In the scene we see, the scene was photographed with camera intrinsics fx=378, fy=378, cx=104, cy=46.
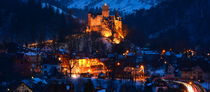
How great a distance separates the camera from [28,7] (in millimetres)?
139375

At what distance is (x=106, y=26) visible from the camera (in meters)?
97.6

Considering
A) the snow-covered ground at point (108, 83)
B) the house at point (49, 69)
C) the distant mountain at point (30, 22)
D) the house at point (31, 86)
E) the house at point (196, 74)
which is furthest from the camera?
the distant mountain at point (30, 22)

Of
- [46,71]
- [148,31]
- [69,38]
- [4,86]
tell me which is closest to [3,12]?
[69,38]

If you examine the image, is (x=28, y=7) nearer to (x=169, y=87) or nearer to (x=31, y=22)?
(x=31, y=22)

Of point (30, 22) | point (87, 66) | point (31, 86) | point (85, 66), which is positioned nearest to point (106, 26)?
point (87, 66)

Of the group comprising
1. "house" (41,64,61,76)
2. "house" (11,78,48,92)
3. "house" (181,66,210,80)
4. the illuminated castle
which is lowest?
"house" (11,78,48,92)

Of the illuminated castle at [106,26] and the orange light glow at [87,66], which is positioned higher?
the illuminated castle at [106,26]

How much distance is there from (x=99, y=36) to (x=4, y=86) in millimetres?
46003

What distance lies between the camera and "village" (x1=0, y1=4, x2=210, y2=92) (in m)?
46.7

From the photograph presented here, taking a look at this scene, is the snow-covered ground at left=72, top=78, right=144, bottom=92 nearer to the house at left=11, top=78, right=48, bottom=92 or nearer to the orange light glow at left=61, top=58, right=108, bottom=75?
the house at left=11, top=78, right=48, bottom=92

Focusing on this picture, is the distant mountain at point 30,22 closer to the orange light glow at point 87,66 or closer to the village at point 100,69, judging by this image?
the village at point 100,69

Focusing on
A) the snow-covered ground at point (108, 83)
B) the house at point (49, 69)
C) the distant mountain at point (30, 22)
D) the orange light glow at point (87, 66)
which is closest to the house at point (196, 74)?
the orange light glow at point (87, 66)

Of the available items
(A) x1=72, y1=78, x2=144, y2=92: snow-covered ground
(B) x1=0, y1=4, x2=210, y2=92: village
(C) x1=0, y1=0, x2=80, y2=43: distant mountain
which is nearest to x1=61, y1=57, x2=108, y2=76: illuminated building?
(B) x1=0, y1=4, x2=210, y2=92: village

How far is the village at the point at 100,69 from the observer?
4666 centimetres
